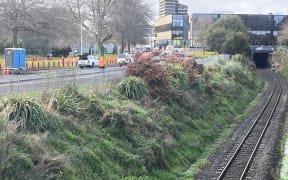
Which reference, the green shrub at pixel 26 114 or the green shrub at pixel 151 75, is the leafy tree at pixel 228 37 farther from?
the green shrub at pixel 26 114

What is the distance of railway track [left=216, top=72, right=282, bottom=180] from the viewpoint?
1997cm

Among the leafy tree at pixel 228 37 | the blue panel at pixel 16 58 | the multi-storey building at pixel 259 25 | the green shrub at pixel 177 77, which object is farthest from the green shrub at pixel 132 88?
the multi-storey building at pixel 259 25

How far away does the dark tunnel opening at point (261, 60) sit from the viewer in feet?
363

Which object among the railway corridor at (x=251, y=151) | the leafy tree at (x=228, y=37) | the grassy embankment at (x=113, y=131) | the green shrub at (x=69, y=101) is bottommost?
the railway corridor at (x=251, y=151)

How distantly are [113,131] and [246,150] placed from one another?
7.89 m

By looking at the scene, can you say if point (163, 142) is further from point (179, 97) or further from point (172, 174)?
point (179, 97)

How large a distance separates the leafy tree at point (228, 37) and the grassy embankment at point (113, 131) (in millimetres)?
47929

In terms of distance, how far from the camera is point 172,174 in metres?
19.4

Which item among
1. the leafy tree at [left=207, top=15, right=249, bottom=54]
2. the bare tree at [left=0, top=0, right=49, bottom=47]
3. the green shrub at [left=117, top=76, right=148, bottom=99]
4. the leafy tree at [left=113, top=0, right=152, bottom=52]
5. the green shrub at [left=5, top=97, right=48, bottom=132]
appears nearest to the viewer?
the green shrub at [left=5, top=97, right=48, bottom=132]

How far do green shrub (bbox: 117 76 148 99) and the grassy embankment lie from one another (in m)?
0.05

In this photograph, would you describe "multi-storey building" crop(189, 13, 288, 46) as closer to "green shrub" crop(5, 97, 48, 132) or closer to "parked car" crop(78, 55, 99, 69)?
"parked car" crop(78, 55, 99, 69)

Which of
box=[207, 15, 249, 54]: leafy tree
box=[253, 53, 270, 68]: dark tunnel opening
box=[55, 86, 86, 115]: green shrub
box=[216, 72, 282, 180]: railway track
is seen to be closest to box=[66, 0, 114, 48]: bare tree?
box=[207, 15, 249, 54]: leafy tree

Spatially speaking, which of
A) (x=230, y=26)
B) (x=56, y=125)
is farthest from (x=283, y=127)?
(x=230, y=26)

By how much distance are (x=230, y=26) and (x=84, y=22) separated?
1017 inches
